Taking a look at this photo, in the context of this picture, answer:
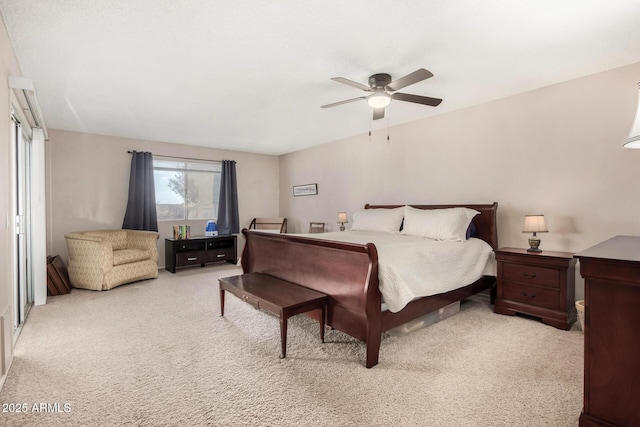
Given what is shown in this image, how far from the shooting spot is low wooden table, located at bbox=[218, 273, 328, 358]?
7.61 ft

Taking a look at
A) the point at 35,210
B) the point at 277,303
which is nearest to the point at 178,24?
the point at 277,303

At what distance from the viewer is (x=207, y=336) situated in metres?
2.73

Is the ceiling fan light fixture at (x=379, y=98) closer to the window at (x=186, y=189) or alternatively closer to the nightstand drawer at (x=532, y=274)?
the nightstand drawer at (x=532, y=274)

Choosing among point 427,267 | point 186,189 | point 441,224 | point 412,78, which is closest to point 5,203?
point 412,78

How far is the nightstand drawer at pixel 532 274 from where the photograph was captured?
9.64 ft

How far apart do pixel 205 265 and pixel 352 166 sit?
340cm

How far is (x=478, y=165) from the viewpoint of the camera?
3902 mm

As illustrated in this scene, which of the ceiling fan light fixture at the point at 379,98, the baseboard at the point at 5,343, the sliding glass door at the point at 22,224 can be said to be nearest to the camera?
the baseboard at the point at 5,343

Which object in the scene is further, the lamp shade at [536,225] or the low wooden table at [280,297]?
the lamp shade at [536,225]

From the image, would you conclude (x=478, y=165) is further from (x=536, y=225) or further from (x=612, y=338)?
(x=612, y=338)

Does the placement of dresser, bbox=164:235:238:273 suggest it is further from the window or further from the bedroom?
the bedroom

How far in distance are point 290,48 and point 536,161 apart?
9.51 feet

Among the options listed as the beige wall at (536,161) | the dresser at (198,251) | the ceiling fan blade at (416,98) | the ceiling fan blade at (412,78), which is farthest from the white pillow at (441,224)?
the dresser at (198,251)

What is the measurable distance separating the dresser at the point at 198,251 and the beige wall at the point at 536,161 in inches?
117
